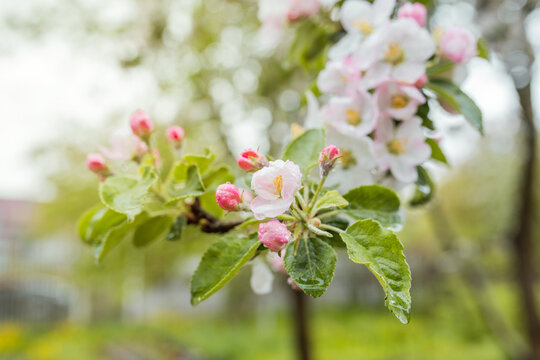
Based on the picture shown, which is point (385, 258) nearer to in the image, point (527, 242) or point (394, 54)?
point (394, 54)

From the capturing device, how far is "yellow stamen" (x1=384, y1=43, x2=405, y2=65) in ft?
2.04

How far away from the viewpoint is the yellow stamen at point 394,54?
0.62 metres

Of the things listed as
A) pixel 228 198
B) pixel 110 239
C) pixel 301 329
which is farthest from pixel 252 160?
pixel 301 329

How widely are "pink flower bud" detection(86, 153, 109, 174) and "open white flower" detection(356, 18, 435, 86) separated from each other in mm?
378

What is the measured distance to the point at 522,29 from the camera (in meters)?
2.21

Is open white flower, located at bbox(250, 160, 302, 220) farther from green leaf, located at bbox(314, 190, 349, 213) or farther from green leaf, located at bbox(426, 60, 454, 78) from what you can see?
green leaf, located at bbox(426, 60, 454, 78)

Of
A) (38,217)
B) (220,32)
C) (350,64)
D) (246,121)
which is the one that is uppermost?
(350,64)

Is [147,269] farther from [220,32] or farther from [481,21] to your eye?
[481,21]

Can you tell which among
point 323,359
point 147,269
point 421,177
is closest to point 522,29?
point 421,177

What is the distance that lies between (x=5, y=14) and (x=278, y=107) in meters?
2.41

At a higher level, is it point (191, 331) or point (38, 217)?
point (38, 217)

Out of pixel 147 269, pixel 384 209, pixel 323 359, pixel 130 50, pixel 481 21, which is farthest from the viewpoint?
pixel 147 269

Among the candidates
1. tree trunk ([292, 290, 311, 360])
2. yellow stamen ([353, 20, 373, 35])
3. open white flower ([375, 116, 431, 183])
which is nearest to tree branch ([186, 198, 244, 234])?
open white flower ([375, 116, 431, 183])

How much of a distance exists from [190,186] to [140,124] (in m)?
0.13
